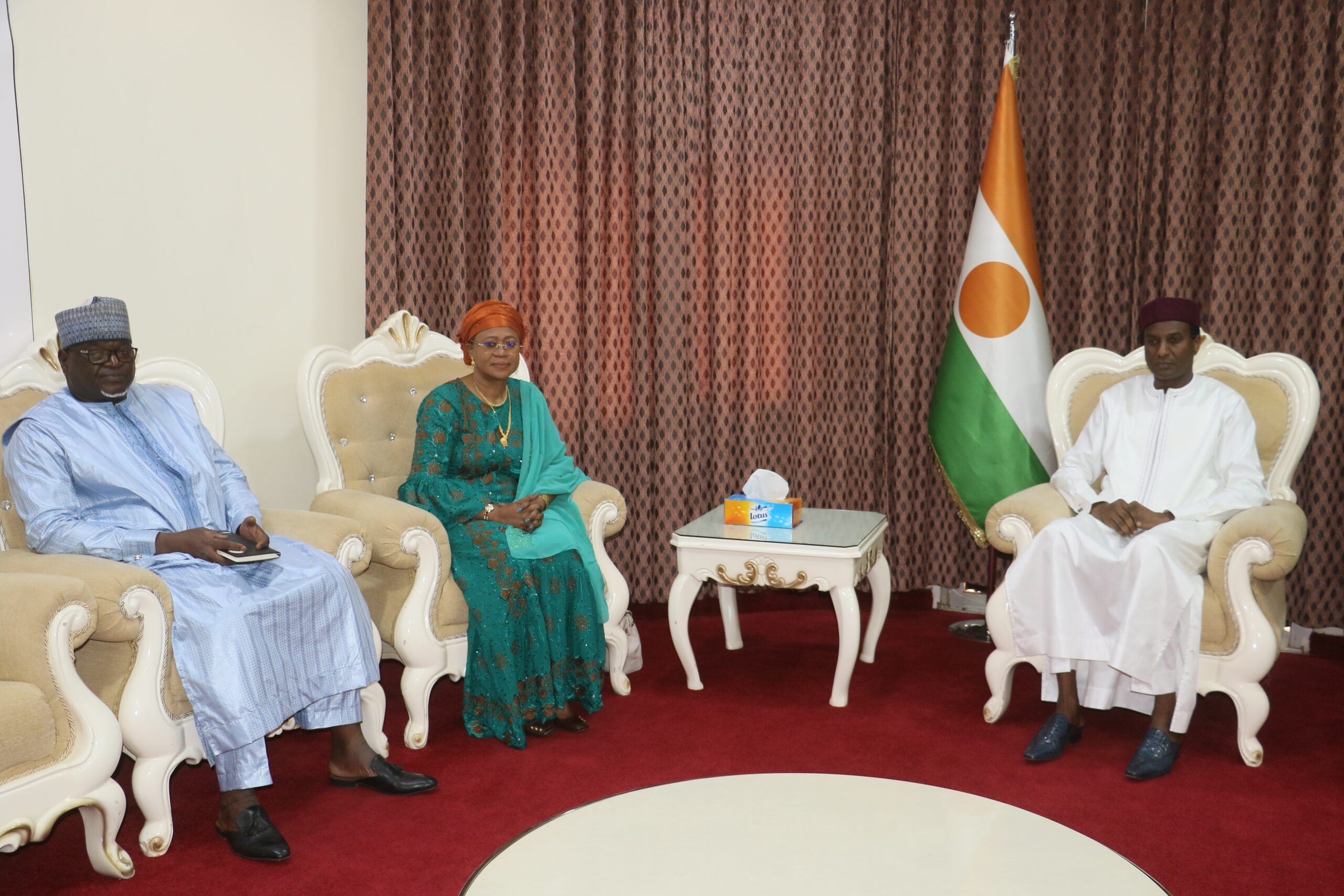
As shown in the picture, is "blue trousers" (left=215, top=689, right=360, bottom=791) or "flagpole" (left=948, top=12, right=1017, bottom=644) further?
"flagpole" (left=948, top=12, right=1017, bottom=644)

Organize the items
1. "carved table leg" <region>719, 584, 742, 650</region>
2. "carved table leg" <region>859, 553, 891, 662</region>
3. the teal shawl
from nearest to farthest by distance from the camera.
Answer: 1. the teal shawl
2. "carved table leg" <region>859, 553, 891, 662</region>
3. "carved table leg" <region>719, 584, 742, 650</region>

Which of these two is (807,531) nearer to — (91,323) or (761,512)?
(761,512)

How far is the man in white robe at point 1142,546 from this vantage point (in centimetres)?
303

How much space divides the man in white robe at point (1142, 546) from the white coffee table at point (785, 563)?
20.6 inches

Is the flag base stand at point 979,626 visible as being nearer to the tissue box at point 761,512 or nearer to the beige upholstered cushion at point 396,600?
the tissue box at point 761,512

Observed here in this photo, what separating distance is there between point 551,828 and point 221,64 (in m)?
3.10

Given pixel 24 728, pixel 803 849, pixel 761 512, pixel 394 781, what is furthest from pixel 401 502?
pixel 803 849

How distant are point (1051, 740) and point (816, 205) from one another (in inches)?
106

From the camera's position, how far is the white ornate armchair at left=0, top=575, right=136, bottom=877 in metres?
2.18

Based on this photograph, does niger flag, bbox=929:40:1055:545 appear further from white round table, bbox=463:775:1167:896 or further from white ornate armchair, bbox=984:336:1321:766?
white round table, bbox=463:775:1167:896

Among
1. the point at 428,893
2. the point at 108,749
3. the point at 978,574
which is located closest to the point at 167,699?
the point at 108,749

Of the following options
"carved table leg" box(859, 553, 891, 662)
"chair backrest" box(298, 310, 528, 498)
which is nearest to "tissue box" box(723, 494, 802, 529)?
"carved table leg" box(859, 553, 891, 662)

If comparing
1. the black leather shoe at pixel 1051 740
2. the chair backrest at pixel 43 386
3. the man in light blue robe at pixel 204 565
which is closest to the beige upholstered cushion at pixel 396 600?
the man in light blue robe at pixel 204 565

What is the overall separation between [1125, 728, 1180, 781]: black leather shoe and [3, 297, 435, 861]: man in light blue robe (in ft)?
6.35
